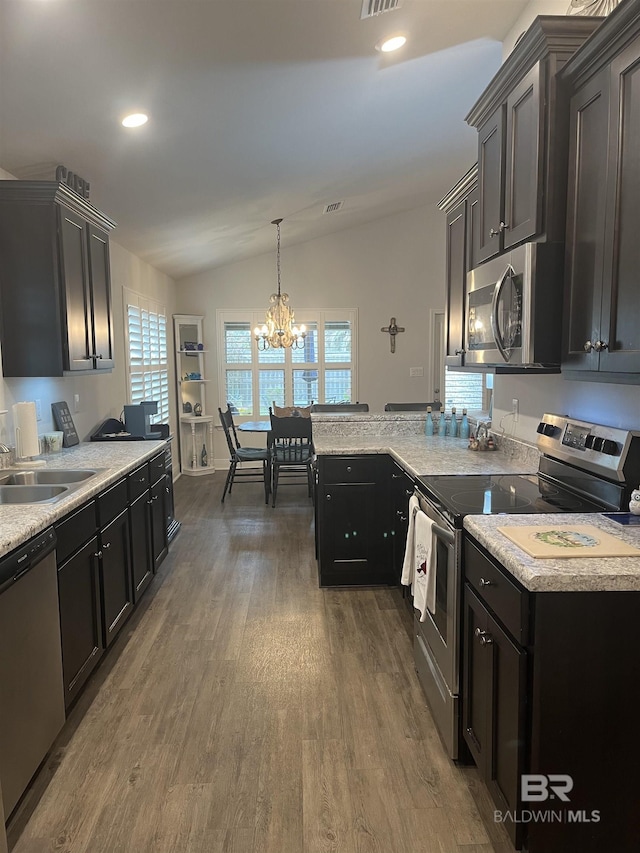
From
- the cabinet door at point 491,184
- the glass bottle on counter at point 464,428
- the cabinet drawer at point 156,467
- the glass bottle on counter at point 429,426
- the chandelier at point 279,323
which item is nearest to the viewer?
the cabinet door at point 491,184

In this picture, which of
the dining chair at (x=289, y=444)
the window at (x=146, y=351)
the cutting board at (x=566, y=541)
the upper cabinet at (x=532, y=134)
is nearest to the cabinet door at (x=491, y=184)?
the upper cabinet at (x=532, y=134)

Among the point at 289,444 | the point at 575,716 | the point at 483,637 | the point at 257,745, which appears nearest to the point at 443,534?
the point at 483,637

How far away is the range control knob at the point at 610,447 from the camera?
1944 millimetres

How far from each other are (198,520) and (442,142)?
3975 mm

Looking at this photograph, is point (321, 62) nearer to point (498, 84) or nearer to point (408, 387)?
point (498, 84)

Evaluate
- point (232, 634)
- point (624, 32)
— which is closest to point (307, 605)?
point (232, 634)

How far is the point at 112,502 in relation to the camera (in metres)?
2.88

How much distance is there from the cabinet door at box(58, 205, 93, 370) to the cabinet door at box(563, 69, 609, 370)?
102 inches

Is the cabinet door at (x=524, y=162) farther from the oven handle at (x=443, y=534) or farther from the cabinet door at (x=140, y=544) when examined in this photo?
the cabinet door at (x=140, y=544)

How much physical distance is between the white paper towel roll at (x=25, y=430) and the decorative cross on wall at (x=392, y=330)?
5.38 metres

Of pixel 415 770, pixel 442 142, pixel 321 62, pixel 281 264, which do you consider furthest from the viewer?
pixel 281 264

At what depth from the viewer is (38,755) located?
1.98 m

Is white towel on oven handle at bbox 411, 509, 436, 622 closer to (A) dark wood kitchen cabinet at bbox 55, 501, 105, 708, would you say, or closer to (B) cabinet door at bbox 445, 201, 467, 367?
(B) cabinet door at bbox 445, 201, 467, 367

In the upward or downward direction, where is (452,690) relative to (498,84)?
downward
